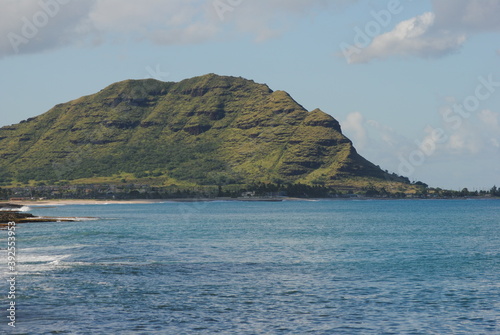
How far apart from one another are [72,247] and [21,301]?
3980 cm

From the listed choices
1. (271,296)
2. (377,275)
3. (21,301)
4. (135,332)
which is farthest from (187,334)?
(377,275)

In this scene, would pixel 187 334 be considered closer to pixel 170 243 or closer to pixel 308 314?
pixel 308 314

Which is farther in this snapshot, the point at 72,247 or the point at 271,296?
the point at 72,247

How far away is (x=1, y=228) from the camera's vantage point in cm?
11331

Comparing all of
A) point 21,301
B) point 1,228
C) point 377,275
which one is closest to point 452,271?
point 377,275

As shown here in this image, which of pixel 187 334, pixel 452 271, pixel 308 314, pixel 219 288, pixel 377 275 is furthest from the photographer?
pixel 452 271

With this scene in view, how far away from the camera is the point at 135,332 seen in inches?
1337

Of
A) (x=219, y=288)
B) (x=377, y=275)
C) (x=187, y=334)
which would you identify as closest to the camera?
(x=187, y=334)

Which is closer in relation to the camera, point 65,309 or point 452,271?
point 65,309

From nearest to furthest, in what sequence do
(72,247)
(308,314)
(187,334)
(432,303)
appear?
1. (187,334)
2. (308,314)
3. (432,303)
4. (72,247)

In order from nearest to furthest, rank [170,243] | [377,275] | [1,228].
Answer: [377,275]
[170,243]
[1,228]

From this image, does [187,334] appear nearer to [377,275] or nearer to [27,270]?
[377,275]

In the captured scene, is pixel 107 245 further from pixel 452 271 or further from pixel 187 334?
pixel 187 334

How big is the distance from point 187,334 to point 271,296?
38.9 ft
